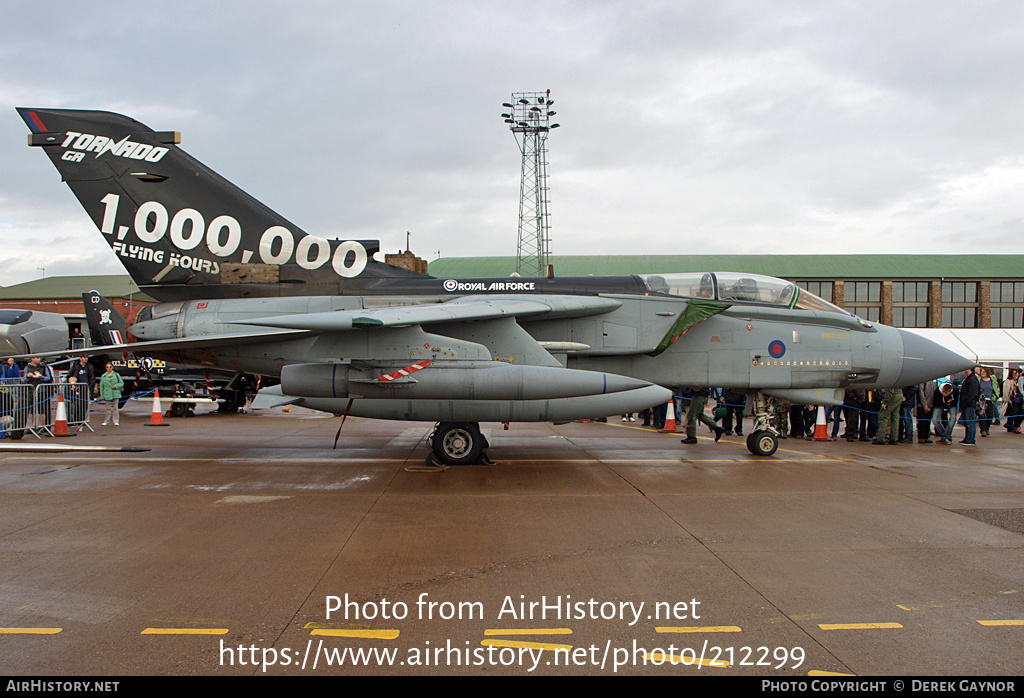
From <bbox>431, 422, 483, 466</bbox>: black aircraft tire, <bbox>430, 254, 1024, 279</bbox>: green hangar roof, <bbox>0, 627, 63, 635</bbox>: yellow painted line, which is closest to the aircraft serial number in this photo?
<bbox>431, 422, 483, 466</bbox>: black aircraft tire

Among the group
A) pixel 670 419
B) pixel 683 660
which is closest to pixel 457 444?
pixel 683 660

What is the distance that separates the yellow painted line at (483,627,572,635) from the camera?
12.5ft

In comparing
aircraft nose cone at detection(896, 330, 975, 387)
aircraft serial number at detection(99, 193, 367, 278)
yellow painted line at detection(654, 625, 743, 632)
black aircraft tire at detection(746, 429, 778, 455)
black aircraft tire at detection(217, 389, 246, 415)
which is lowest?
black aircraft tire at detection(217, 389, 246, 415)

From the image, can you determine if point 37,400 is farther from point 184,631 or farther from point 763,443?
point 763,443

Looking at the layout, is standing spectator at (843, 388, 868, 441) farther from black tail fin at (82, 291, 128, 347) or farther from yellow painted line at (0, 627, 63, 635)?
black tail fin at (82, 291, 128, 347)

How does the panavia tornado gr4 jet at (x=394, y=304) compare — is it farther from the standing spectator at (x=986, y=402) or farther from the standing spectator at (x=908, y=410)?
the standing spectator at (x=986, y=402)

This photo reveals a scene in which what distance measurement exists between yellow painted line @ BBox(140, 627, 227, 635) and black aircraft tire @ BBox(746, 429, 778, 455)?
30.3ft

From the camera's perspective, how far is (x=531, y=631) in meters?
3.84

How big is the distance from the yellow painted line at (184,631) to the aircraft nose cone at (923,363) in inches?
416

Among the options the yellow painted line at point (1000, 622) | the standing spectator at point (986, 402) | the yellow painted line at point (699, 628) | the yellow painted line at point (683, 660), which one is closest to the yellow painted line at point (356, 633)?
the yellow painted line at point (683, 660)

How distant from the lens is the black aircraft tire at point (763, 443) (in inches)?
433

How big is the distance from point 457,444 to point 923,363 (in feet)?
25.0

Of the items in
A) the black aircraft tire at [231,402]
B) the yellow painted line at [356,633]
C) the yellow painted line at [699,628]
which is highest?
the yellow painted line at [699,628]
